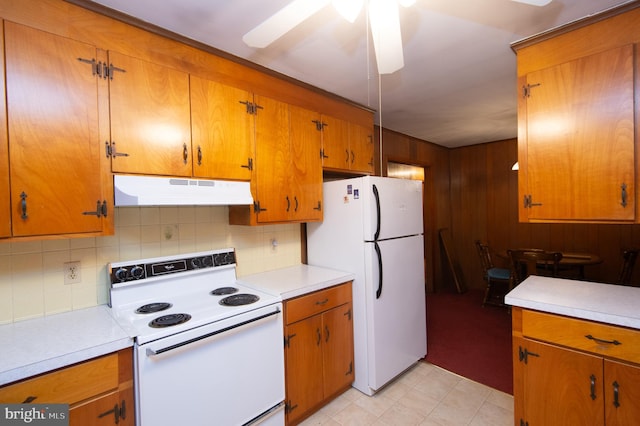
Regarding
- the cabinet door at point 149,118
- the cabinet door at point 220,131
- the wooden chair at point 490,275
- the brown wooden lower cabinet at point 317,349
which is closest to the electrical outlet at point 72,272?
the cabinet door at point 149,118

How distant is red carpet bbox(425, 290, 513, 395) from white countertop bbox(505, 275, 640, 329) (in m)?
1.07

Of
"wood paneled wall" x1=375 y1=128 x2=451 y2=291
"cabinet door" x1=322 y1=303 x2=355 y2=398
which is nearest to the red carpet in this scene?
"wood paneled wall" x1=375 y1=128 x2=451 y2=291

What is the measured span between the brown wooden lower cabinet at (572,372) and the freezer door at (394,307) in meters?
0.93

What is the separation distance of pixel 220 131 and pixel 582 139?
6.96 ft

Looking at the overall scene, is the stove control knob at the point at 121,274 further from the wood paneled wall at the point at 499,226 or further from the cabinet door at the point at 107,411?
the wood paneled wall at the point at 499,226

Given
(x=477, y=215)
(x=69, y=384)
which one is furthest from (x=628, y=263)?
(x=69, y=384)

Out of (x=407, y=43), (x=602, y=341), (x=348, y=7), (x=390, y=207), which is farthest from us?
(x=390, y=207)

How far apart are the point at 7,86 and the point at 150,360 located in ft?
4.37

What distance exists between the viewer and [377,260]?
7.77 feet

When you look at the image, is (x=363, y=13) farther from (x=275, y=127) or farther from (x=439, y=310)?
(x=439, y=310)

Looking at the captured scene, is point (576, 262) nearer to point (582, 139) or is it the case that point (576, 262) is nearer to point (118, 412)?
point (582, 139)

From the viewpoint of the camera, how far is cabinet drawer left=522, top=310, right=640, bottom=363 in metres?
1.37

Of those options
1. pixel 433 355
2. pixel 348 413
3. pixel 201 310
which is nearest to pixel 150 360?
pixel 201 310

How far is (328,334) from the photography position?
224 centimetres
